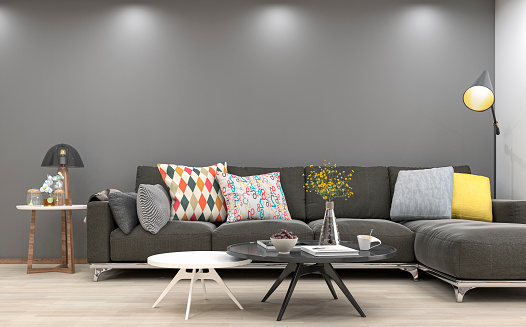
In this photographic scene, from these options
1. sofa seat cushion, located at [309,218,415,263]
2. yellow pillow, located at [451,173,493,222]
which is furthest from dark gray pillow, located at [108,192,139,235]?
yellow pillow, located at [451,173,493,222]

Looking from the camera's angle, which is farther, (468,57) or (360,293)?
(468,57)

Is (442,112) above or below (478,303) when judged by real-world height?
above

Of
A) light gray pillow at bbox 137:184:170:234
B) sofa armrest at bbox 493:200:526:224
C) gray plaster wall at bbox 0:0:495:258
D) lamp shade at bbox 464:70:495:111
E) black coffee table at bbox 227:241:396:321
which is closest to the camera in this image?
black coffee table at bbox 227:241:396:321

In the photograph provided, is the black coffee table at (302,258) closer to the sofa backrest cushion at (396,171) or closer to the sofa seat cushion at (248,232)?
the sofa seat cushion at (248,232)

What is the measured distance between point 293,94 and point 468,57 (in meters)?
1.76

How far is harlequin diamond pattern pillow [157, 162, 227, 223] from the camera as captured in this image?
14.3 ft

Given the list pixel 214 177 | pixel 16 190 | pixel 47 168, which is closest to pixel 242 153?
pixel 214 177

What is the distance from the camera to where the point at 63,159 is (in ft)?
15.0

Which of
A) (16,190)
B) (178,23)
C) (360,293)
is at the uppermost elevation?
(178,23)

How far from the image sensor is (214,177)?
4531mm

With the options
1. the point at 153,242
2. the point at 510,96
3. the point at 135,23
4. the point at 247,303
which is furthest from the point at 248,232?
the point at 510,96

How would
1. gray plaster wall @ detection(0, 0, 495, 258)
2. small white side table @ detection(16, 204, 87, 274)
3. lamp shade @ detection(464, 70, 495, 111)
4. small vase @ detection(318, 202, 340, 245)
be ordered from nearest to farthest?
1. small vase @ detection(318, 202, 340, 245)
2. small white side table @ detection(16, 204, 87, 274)
3. lamp shade @ detection(464, 70, 495, 111)
4. gray plaster wall @ detection(0, 0, 495, 258)

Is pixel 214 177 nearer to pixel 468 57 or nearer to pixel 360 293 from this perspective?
pixel 360 293

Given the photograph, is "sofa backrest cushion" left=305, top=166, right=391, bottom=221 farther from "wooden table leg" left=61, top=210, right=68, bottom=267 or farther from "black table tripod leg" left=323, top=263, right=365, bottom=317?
"wooden table leg" left=61, top=210, right=68, bottom=267
